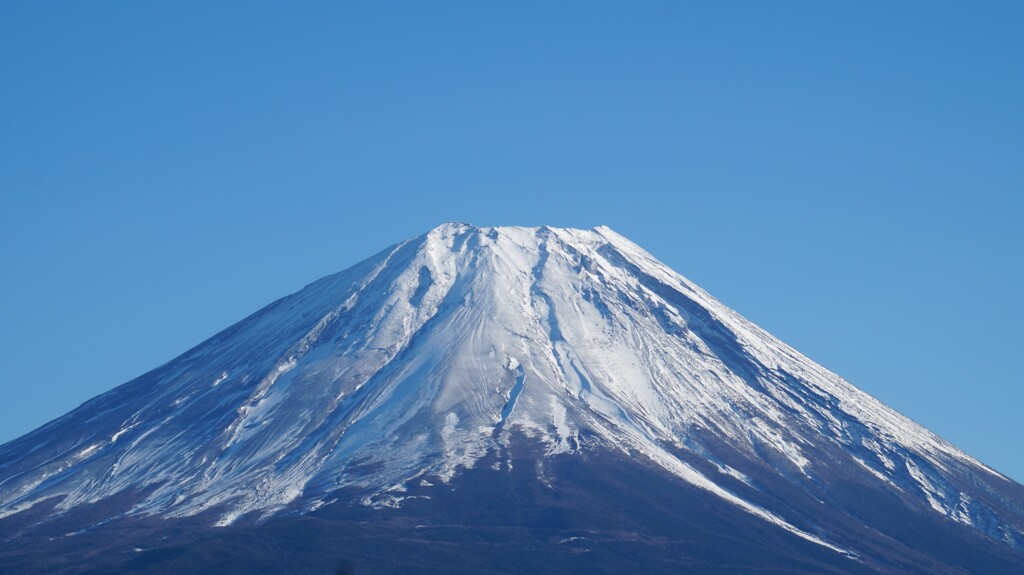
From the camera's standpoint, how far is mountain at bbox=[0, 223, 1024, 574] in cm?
10681

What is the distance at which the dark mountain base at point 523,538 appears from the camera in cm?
10106

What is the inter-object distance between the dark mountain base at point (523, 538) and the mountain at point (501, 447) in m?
0.22

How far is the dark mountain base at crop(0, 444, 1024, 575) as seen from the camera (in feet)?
332

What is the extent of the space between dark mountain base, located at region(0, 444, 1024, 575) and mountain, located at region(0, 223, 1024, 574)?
0.22 meters

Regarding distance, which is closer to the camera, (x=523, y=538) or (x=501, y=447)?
(x=523, y=538)

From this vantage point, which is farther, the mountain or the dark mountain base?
the mountain

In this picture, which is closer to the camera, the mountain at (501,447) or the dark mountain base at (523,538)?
the dark mountain base at (523,538)

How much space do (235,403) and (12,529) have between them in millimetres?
23478

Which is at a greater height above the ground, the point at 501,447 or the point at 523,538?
the point at 501,447

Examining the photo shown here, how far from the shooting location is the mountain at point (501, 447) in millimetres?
106812

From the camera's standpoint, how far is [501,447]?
11988cm

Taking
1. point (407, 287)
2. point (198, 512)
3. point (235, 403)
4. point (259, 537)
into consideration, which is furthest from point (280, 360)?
point (259, 537)

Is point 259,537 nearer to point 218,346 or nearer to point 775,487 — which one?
point 775,487

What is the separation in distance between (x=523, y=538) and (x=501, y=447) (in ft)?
49.5
